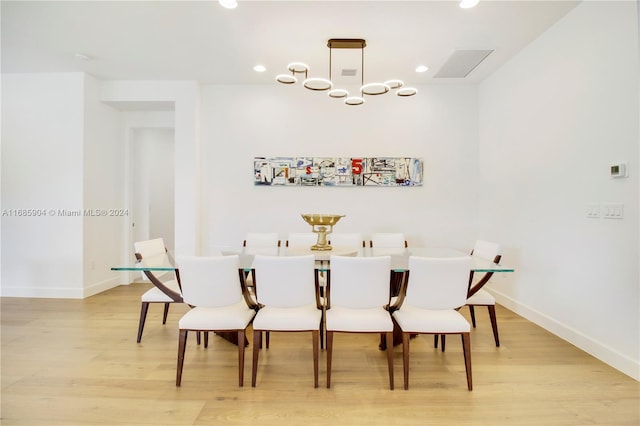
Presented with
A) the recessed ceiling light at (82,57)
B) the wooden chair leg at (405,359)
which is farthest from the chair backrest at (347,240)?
the recessed ceiling light at (82,57)

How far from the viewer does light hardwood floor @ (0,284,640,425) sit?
1.77 meters

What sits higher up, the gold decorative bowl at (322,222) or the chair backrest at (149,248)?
the gold decorative bowl at (322,222)

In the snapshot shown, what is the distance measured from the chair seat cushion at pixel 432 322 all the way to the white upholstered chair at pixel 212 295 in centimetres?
108

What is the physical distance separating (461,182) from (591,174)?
1.82 metres

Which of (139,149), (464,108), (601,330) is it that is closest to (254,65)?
(139,149)

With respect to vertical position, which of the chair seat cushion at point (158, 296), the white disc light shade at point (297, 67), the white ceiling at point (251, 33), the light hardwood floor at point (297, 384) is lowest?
the light hardwood floor at point (297, 384)

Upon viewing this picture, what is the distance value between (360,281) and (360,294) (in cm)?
9

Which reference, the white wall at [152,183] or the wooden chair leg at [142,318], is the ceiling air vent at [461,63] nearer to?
the wooden chair leg at [142,318]

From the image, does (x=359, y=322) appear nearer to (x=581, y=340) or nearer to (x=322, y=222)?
(x=322, y=222)

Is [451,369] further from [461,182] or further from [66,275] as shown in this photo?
[66,275]

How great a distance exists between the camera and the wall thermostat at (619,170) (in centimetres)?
223

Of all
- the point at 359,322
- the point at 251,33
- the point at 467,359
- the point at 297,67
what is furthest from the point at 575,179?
the point at 251,33

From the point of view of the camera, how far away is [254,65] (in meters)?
3.71

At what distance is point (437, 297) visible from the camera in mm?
2008
